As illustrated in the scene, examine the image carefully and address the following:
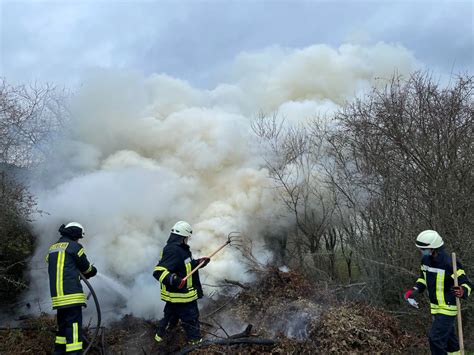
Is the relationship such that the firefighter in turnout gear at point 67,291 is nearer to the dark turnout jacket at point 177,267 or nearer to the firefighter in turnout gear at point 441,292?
the dark turnout jacket at point 177,267

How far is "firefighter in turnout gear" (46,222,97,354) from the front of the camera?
18.3 ft

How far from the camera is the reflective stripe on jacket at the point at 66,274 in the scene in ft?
18.4

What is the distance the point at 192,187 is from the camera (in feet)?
37.7

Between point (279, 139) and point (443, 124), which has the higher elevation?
point (279, 139)

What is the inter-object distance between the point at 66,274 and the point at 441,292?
4819mm

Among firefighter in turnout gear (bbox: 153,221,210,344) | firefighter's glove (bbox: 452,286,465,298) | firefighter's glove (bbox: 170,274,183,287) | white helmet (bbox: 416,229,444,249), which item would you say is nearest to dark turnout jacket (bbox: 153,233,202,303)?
firefighter in turnout gear (bbox: 153,221,210,344)

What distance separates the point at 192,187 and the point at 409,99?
5.73 meters

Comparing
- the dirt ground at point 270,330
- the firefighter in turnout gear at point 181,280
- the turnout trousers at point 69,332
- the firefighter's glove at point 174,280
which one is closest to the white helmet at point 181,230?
the firefighter in turnout gear at point 181,280

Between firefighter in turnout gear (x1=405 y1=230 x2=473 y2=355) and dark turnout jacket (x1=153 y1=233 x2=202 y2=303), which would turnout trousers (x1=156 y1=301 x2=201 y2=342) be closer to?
dark turnout jacket (x1=153 y1=233 x2=202 y2=303)

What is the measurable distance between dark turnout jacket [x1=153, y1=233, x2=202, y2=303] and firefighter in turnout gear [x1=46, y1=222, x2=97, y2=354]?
1.04m

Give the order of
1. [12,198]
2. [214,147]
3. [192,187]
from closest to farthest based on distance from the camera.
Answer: [12,198] < [192,187] < [214,147]

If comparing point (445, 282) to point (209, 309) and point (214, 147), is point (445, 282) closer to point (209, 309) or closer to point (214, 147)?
point (209, 309)

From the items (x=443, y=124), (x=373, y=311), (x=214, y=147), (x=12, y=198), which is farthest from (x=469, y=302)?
(x=12, y=198)

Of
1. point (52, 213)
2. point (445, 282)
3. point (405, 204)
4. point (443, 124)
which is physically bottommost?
point (445, 282)
